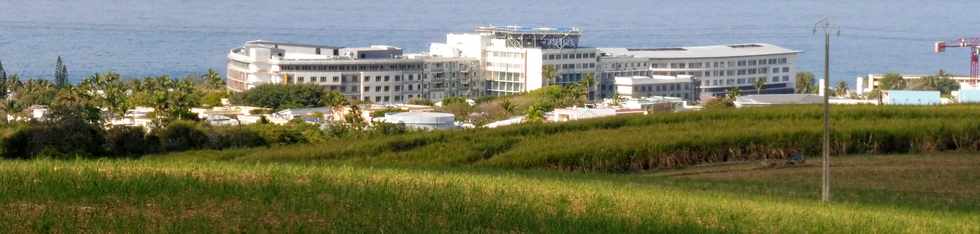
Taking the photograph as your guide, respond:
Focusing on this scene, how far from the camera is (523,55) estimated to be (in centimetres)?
8962

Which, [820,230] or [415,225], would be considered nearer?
[415,225]

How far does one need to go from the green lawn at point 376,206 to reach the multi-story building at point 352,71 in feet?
205

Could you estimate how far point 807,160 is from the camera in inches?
1148

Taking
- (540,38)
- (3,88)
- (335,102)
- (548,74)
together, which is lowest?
(335,102)

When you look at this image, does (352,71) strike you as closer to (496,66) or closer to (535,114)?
(496,66)

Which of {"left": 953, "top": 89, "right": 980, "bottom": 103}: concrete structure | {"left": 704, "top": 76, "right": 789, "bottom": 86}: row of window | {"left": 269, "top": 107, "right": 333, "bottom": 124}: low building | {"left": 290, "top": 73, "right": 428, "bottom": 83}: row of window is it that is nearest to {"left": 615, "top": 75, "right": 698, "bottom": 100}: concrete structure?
{"left": 704, "top": 76, "right": 789, "bottom": 86}: row of window

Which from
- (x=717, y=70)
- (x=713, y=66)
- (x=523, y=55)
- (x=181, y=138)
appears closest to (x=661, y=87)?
(x=523, y=55)

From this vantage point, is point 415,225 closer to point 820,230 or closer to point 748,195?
point 820,230

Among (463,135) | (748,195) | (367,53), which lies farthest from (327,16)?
(748,195)

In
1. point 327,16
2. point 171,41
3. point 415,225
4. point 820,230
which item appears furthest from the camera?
point 327,16

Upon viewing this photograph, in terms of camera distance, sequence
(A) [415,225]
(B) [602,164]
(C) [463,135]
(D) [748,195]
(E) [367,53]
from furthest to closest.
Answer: (E) [367,53] < (C) [463,135] < (B) [602,164] < (D) [748,195] < (A) [415,225]

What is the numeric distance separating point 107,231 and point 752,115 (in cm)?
2505

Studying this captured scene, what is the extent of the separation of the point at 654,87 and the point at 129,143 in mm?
51706

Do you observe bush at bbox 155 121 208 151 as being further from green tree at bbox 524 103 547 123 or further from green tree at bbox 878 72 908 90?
green tree at bbox 878 72 908 90
